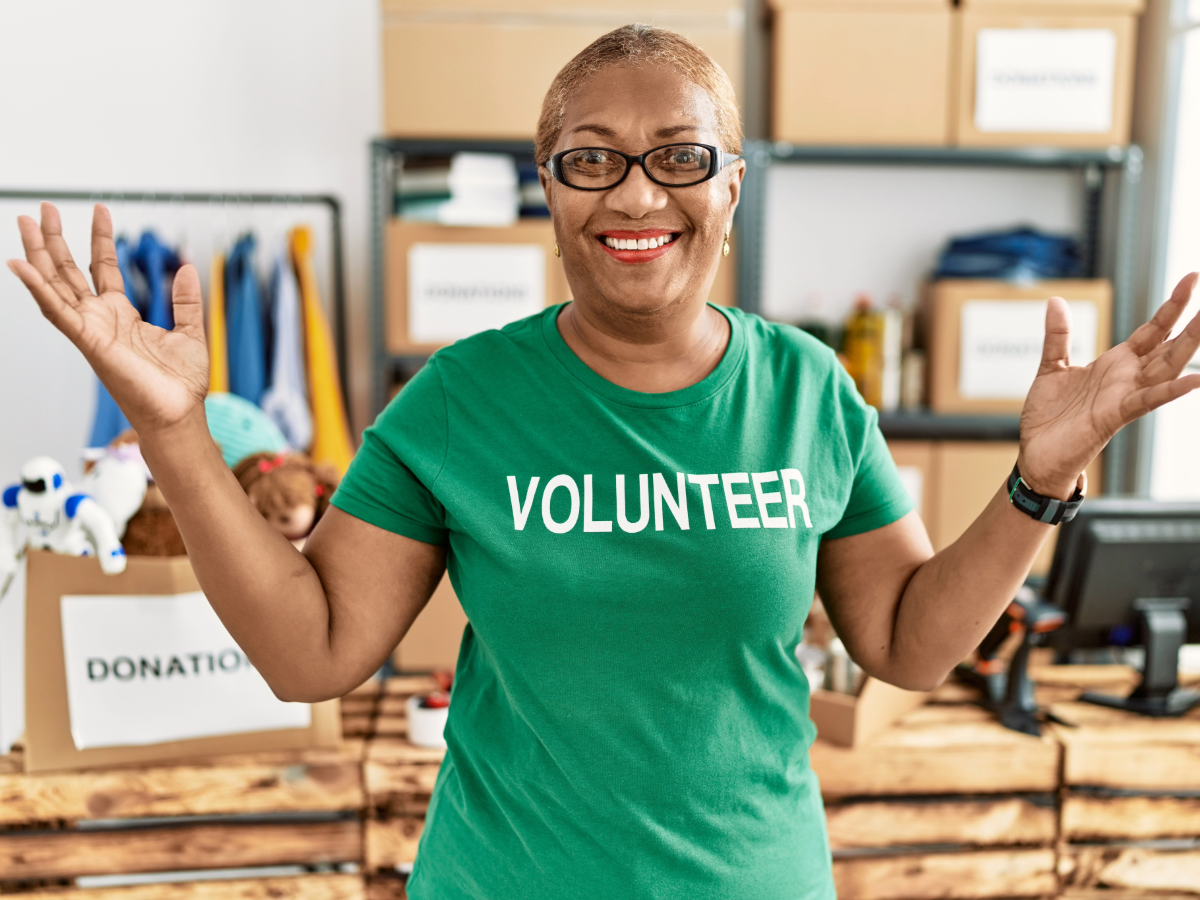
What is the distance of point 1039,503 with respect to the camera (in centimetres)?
79

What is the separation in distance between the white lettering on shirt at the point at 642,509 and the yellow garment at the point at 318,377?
171cm

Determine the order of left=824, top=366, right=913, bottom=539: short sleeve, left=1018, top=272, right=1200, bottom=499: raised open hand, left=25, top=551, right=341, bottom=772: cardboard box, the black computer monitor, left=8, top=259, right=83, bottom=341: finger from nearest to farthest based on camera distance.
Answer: left=8, top=259, right=83, bottom=341: finger → left=1018, top=272, right=1200, bottom=499: raised open hand → left=824, top=366, right=913, bottom=539: short sleeve → left=25, top=551, right=341, bottom=772: cardboard box → the black computer monitor

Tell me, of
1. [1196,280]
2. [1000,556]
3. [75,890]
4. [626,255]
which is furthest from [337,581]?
[75,890]

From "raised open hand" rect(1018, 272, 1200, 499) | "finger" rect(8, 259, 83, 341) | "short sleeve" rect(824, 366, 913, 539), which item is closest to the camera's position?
"finger" rect(8, 259, 83, 341)

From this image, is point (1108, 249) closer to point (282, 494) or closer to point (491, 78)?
point (491, 78)

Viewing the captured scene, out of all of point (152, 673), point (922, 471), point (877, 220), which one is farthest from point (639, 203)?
point (877, 220)

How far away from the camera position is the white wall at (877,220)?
113 inches

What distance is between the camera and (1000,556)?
0.81m

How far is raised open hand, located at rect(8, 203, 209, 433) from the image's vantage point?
0.66 metres

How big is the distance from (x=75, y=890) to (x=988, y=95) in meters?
2.57

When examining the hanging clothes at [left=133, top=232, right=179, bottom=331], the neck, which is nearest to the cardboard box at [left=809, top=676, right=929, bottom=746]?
the neck

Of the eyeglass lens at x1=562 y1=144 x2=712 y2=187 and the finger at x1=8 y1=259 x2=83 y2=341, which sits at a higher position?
the eyeglass lens at x1=562 y1=144 x2=712 y2=187

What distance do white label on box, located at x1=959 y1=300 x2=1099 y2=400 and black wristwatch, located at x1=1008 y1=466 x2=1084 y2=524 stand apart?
1846 millimetres

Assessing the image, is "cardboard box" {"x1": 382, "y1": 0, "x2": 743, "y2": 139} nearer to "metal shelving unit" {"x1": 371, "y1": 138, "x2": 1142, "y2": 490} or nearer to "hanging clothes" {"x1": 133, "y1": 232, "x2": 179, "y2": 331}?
"metal shelving unit" {"x1": 371, "y1": 138, "x2": 1142, "y2": 490}
